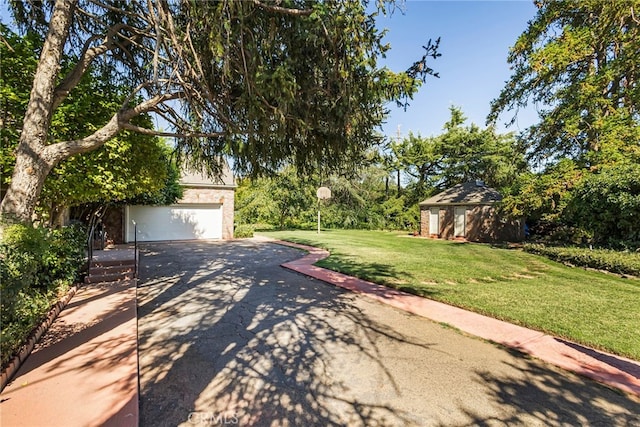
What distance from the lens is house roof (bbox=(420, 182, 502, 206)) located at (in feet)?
57.7

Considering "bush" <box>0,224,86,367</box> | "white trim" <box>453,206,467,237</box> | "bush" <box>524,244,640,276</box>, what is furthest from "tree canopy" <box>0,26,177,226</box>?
"white trim" <box>453,206,467,237</box>

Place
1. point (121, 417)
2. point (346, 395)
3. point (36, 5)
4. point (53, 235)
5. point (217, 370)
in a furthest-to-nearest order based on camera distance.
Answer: point (53, 235) → point (36, 5) → point (217, 370) → point (346, 395) → point (121, 417)

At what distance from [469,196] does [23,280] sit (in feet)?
64.7

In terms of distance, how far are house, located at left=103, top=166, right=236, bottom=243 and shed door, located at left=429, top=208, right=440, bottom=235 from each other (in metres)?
13.1

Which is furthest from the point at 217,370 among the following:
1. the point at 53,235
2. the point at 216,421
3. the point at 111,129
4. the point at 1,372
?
the point at 53,235

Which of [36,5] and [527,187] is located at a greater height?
[36,5]

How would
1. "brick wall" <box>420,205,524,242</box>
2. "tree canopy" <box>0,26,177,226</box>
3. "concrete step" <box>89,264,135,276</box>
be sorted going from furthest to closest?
"brick wall" <box>420,205,524,242</box>, "concrete step" <box>89,264,135,276</box>, "tree canopy" <box>0,26,177,226</box>

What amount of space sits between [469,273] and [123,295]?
8.68 metres

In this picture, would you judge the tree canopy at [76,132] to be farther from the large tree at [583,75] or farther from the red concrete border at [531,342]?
the large tree at [583,75]

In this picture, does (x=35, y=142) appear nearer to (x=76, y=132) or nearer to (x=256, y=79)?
(x=76, y=132)

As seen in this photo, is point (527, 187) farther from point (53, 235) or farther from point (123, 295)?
point (53, 235)

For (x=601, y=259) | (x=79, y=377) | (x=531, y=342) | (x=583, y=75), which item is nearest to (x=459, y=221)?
(x=583, y=75)

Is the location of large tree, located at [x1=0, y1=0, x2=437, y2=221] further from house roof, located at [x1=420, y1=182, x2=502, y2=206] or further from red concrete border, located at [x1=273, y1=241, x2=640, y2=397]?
house roof, located at [x1=420, y1=182, x2=502, y2=206]

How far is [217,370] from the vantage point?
3.46 meters
